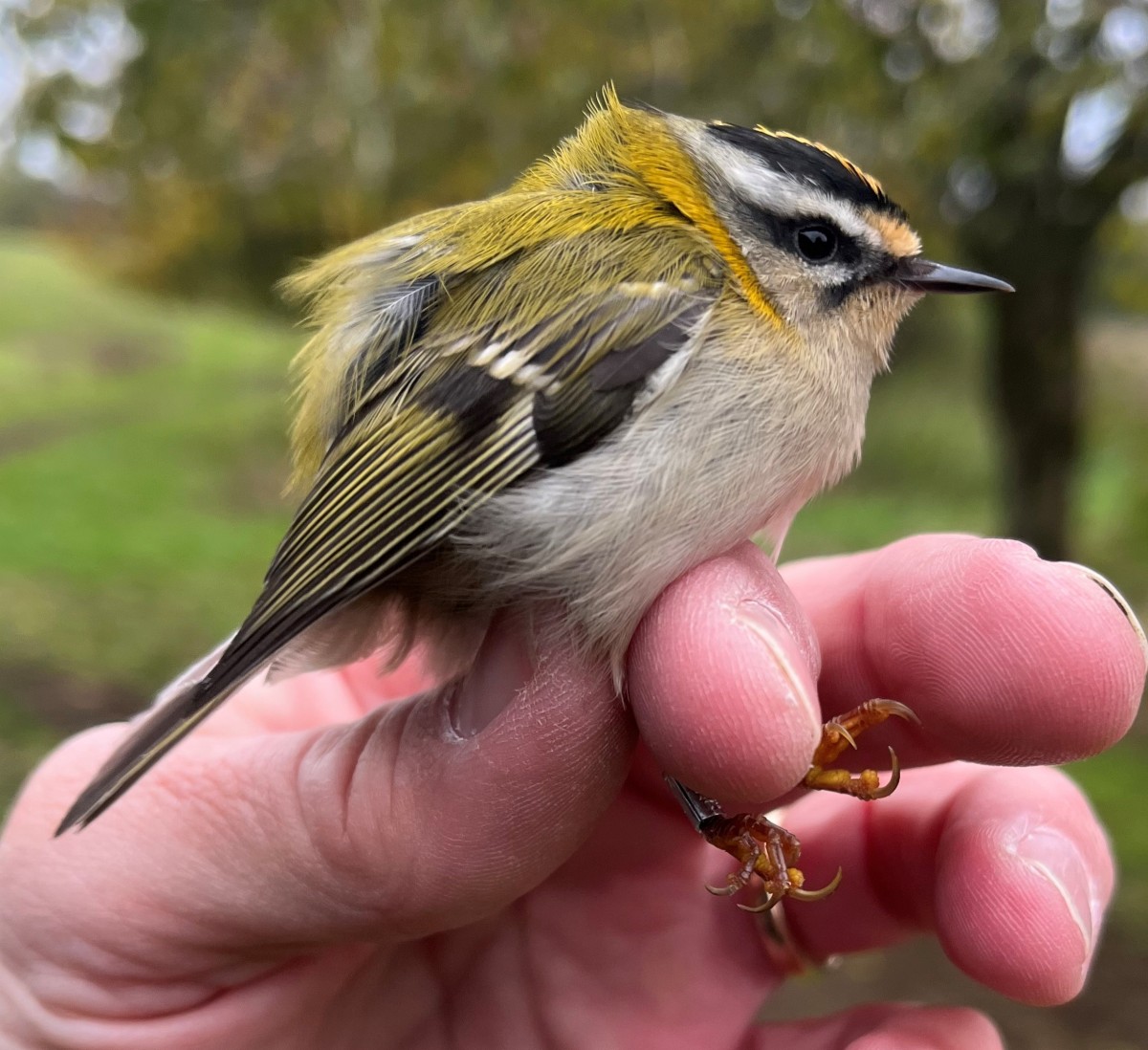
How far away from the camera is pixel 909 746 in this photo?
1.04 metres

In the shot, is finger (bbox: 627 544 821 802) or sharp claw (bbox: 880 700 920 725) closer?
finger (bbox: 627 544 821 802)

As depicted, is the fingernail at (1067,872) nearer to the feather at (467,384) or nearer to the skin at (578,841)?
the skin at (578,841)

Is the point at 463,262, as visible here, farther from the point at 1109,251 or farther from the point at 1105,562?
the point at 1105,562

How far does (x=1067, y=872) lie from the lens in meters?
0.97

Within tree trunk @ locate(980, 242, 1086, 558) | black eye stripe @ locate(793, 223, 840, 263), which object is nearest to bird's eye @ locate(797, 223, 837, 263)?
black eye stripe @ locate(793, 223, 840, 263)

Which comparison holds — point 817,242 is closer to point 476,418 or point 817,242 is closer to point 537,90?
point 476,418

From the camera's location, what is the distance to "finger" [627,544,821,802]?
0.78 m

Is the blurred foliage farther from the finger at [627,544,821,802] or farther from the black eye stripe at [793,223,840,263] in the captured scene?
the finger at [627,544,821,802]

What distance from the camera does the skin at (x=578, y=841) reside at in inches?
33.0

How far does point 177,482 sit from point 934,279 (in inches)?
216

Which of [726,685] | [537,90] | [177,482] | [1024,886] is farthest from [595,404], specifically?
[177,482]

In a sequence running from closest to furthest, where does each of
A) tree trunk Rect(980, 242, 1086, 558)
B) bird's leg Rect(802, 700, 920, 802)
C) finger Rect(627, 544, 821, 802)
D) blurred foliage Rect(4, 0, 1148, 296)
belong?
finger Rect(627, 544, 821, 802), bird's leg Rect(802, 700, 920, 802), blurred foliage Rect(4, 0, 1148, 296), tree trunk Rect(980, 242, 1086, 558)

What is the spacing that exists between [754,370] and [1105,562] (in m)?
4.83

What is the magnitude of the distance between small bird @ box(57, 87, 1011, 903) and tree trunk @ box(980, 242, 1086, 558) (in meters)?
2.83
